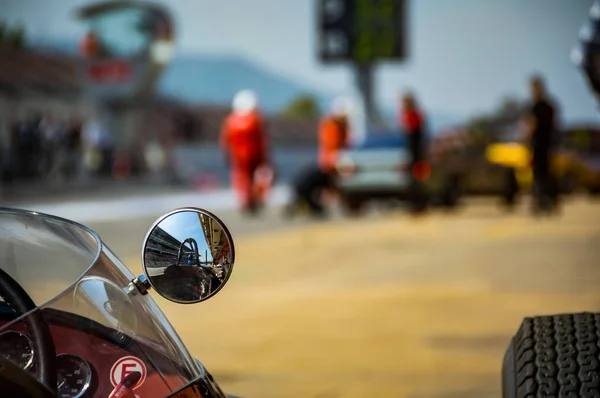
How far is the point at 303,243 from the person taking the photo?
12.7 metres

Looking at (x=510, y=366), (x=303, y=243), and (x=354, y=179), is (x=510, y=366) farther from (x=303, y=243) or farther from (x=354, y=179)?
(x=354, y=179)

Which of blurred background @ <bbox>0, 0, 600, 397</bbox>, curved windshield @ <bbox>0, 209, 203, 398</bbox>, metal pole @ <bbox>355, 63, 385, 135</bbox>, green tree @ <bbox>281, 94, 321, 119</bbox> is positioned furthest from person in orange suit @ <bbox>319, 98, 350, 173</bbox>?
green tree @ <bbox>281, 94, 321, 119</bbox>

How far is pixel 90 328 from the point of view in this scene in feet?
6.74

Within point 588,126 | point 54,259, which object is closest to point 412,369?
point 54,259

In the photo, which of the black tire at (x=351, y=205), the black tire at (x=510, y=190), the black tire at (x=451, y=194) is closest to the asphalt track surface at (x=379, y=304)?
the black tire at (x=351, y=205)

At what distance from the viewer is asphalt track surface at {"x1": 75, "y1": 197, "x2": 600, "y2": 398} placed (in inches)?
209

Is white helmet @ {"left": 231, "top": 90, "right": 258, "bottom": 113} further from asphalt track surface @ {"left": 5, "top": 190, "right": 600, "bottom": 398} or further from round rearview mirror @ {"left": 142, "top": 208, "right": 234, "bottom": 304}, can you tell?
round rearview mirror @ {"left": 142, "top": 208, "right": 234, "bottom": 304}

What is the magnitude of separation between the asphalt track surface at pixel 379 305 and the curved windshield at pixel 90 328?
267 centimetres

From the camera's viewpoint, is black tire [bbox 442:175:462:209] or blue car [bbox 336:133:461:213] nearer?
blue car [bbox 336:133:461:213]

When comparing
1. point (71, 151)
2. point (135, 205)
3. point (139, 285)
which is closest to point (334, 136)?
point (135, 205)

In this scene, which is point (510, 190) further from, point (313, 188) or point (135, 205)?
point (135, 205)

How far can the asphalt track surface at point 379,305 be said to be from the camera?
531 centimetres

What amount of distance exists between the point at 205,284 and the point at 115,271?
17 centimetres

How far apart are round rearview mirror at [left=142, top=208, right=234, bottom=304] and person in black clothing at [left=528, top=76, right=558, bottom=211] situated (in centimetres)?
1384
